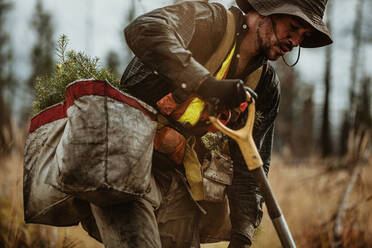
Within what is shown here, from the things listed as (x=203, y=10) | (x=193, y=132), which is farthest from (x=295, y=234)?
(x=203, y=10)

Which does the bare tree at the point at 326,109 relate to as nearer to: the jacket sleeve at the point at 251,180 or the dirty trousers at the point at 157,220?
the jacket sleeve at the point at 251,180

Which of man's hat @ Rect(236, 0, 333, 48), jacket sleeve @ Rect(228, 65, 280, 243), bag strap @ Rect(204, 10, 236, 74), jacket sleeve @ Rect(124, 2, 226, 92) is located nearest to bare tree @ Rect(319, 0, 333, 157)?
jacket sleeve @ Rect(228, 65, 280, 243)

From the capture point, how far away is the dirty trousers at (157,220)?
151cm

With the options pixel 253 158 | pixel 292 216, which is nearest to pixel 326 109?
pixel 292 216

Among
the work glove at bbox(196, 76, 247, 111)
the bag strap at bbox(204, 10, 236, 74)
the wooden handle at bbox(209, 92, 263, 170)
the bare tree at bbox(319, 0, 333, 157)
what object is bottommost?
the bare tree at bbox(319, 0, 333, 157)

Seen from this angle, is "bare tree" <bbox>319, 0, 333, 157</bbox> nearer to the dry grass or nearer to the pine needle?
the dry grass

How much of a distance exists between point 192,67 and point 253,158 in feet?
1.48

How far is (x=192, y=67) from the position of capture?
1375 mm

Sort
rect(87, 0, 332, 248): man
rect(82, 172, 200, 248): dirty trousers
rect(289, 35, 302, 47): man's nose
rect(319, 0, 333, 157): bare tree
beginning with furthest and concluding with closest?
1. rect(319, 0, 333, 157): bare tree
2. rect(289, 35, 302, 47): man's nose
3. rect(82, 172, 200, 248): dirty trousers
4. rect(87, 0, 332, 248): man

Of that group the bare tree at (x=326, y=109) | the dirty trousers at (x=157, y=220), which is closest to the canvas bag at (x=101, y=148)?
the dirty trousers at (x=157, y=220)

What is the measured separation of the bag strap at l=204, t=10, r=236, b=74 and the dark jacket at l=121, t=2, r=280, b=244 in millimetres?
22

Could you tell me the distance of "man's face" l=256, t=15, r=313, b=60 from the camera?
1735 mm

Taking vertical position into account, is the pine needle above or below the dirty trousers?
above

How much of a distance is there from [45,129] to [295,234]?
412 centimetres
